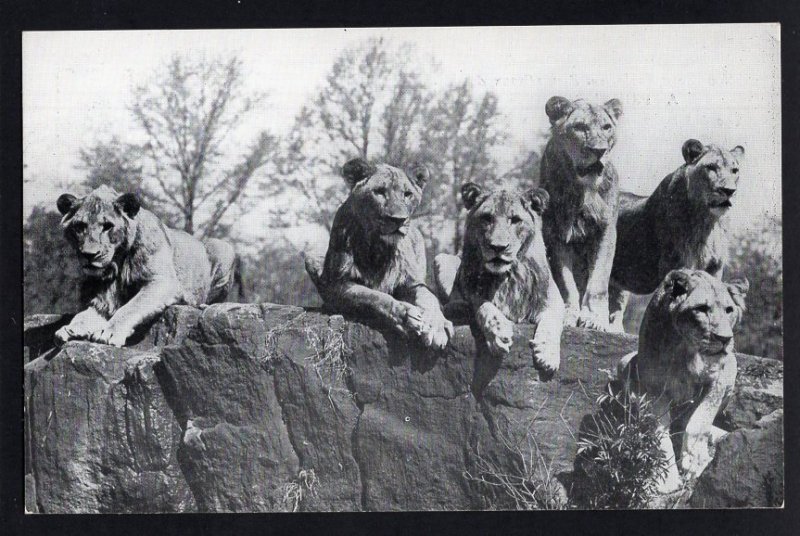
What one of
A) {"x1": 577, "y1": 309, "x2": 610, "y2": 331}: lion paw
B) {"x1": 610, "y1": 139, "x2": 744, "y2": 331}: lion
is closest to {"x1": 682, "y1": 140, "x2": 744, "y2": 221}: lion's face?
{"x1": 610, "y1": 139, "x2": 744, "y2": 331}: lion

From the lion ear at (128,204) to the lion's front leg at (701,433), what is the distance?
Answer: 5420mm

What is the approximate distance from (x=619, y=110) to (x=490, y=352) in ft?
8.76

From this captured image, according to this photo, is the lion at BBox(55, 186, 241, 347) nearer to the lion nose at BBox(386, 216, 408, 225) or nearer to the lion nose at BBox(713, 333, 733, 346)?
the lion nose at BBox(386, 216, 408, 225)

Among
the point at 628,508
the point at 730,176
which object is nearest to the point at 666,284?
the point at 730,176

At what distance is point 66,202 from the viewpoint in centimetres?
1031

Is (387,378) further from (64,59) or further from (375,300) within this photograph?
(64,59)

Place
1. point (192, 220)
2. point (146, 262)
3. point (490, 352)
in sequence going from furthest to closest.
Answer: point (192, 220)
point (146, 262)
point (490, 352)

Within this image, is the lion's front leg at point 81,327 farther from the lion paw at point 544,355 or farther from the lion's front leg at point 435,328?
the lion paw at point 544,355

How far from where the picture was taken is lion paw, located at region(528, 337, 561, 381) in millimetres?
9656

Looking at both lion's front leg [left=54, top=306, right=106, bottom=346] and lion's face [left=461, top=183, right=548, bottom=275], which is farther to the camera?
lion's front leg [left=54, top=306, right=106, bottom=346]

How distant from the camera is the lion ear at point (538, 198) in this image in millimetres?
9938

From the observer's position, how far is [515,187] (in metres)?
10.2

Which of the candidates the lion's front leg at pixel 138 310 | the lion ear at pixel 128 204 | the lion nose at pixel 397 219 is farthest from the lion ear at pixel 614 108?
the lion ear at pixel 128 204

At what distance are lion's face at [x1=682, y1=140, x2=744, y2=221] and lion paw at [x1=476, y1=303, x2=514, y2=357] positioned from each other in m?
2.24
